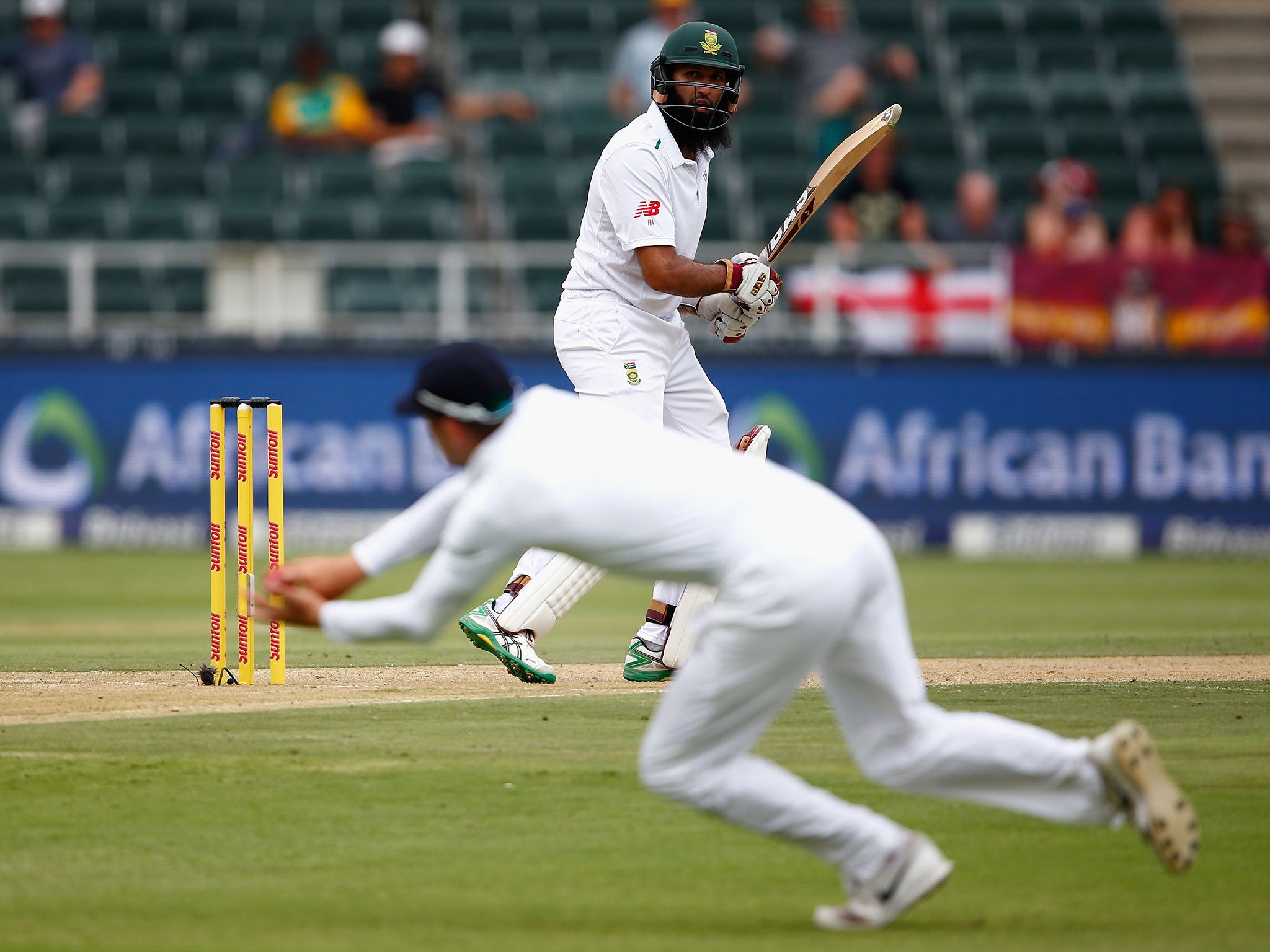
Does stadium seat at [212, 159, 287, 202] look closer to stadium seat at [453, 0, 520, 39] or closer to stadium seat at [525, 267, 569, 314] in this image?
stadium seat at [525, 267, 569, 314]

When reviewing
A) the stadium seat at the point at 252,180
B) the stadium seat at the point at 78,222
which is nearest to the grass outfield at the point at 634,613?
the stadium seat at the point at 78,222

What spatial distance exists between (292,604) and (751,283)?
3.33 meters

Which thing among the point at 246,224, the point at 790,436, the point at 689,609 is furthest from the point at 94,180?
the point at 689,609

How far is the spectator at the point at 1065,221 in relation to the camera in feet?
54.0

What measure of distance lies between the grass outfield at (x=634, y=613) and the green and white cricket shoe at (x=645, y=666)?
0.94 metres

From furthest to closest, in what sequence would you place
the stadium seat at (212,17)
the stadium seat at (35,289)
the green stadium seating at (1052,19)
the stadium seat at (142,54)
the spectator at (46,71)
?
1. the green stadium seating at (1052,19)
2. the stadium seat at (212,17)
3. the stadium seat at (142,54)
4. the spectator at (46,71)
5. the stadium seat at (35,289)

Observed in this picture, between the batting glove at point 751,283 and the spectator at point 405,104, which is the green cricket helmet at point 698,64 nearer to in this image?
the batting glove at point 751,283

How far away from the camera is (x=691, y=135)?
290 inches

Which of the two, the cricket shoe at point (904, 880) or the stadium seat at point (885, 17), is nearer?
the cricket shoe at point (904, 880)

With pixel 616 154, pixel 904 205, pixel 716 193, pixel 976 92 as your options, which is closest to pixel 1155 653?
pixel 616 154

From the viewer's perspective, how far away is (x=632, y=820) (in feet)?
18.4

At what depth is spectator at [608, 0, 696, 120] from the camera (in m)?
17.3

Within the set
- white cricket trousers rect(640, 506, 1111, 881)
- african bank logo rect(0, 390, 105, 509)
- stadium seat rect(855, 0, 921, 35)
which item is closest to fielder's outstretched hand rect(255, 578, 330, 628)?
white cricket trousers rect(640, 506, 1111, 881)

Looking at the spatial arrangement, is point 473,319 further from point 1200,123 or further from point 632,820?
point 632,820
